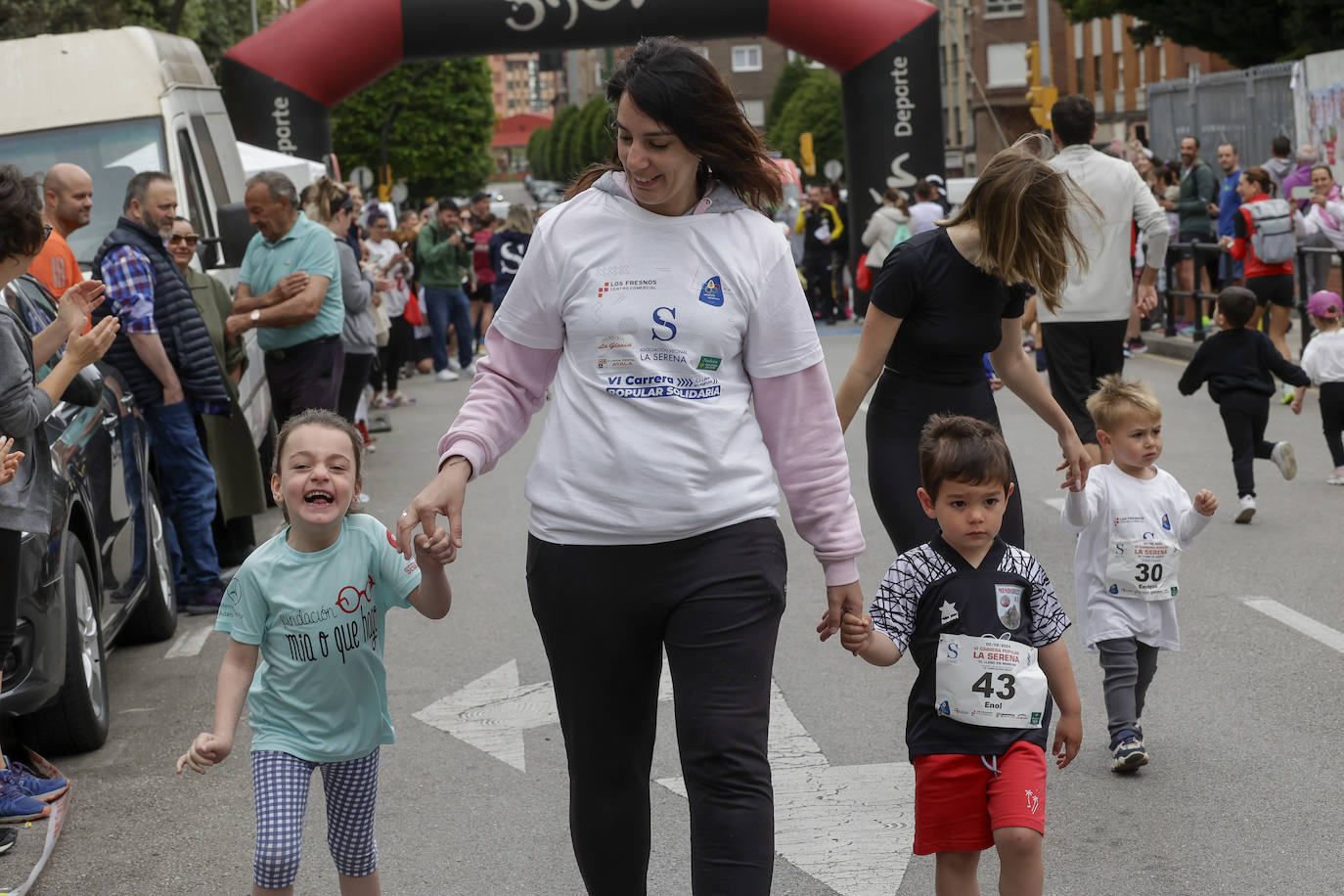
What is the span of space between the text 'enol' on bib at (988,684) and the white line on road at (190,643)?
166 inches

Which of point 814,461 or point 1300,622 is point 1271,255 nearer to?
point 1300,622

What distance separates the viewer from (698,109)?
3.43m

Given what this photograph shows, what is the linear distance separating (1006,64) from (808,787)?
76436 millimetres

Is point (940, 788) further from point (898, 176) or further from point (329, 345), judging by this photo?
point (898, 176)

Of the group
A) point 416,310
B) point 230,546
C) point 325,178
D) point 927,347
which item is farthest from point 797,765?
point 416,310

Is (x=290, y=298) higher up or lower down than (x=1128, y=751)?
higher up

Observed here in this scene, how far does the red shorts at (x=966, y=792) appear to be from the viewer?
384 centimetres

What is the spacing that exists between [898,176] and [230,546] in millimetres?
15704

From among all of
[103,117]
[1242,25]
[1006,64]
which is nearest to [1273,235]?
[103,117]

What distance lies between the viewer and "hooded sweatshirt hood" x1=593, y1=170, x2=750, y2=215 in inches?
139

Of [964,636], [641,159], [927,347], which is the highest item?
[641,159]

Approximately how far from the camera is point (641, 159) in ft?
11.2

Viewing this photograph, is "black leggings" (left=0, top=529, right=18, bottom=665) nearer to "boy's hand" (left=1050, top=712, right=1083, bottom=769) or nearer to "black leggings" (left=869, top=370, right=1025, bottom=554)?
"black leggings" (left=869, top=370, right=1025, bottom=554)

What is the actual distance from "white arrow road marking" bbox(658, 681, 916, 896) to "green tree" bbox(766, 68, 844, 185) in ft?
236
